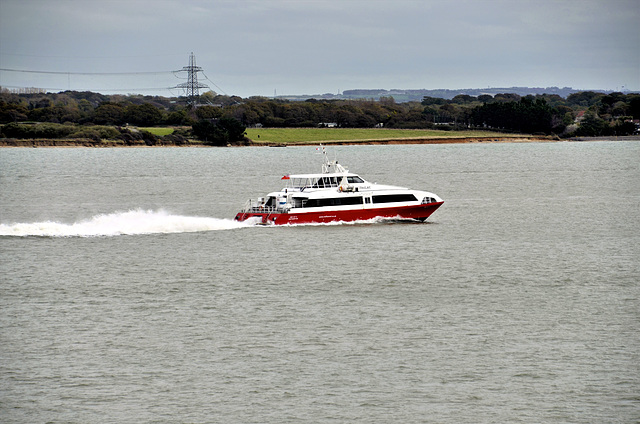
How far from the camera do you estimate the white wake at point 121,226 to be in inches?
2392

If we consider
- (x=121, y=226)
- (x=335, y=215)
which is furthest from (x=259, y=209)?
(x=121, y=226)

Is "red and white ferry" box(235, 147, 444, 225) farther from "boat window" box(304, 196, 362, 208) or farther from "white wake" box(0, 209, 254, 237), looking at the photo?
"white wake" box(0, 209, 254, 237)

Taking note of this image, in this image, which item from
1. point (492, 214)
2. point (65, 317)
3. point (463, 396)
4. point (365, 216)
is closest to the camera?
point (463, 396)

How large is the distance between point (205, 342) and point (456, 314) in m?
11.7

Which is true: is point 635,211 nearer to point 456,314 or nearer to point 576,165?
point 456,314

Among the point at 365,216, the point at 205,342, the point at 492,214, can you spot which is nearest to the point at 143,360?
the point at 205,342

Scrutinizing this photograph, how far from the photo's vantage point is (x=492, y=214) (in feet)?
247

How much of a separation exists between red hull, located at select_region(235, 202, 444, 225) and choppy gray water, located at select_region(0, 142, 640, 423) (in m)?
0.76

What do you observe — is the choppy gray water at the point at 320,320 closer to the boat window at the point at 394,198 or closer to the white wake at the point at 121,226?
the white wake at the point at 121,226

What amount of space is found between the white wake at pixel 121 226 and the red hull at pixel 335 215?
1.33 metres

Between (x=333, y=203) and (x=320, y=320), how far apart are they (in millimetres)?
28348

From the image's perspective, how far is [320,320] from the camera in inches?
1420

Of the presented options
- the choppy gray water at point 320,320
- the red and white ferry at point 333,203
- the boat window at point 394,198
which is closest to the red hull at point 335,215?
the red and white ferry at point 333,203

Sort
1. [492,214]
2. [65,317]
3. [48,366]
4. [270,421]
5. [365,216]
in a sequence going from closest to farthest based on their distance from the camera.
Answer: [270,421] < [48,366] < [65,317] < [365,216] < [492,214]
